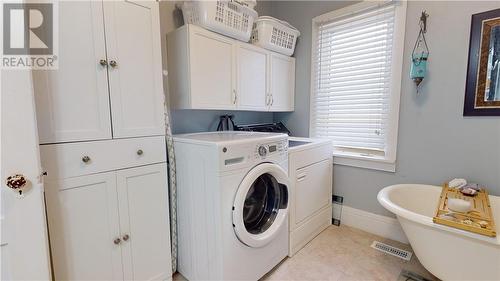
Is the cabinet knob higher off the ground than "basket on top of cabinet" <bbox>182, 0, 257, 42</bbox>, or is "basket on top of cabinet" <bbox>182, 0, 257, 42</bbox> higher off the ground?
A: "basket on top of cabinet" <bbox>182, 0, 257, 42</bbox>

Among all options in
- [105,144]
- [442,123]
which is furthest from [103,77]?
[442,123]

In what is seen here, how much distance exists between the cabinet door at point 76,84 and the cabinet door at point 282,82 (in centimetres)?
159

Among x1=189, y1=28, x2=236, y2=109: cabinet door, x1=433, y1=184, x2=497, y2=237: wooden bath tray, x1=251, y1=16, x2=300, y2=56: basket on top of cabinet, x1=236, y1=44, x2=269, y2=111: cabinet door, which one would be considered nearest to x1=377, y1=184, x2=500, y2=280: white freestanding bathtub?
x1=433, y1=184, x2=497, y2=237: wooden bath tray

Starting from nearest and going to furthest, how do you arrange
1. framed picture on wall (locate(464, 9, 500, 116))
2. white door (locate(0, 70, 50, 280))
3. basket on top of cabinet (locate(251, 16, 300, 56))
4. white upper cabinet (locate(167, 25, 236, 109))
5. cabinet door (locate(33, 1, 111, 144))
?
white door (locate(0, 70, 50, 280)), cabinet door (locate(33, 1, 111, 144)), framed picture on wall (locate(464, 9, 500, 116)), white upper cabinet (locate(167, 25, 236, 109)), basket on top of cabinet (locate(251, 16, 300, 56))

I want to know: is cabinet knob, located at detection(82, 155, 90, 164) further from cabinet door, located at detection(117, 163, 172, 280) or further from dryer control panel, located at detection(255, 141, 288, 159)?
dryer control panel, located at detection(255, 141, 288, 159)

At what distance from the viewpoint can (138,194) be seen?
1424 mm

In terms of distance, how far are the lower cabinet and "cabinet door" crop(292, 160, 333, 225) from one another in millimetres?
1067

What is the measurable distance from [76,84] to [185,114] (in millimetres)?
966

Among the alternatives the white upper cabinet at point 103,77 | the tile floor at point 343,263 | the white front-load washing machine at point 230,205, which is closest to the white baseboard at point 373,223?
the tile floor at point 343,263

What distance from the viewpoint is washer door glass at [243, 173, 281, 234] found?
5.48 ft

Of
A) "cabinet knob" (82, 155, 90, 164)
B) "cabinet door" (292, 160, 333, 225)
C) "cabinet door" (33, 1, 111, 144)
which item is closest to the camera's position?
"cabinet door" (33, 1, 111, 144)

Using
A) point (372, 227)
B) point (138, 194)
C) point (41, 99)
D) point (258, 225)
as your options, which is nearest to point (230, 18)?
point (41, 99)

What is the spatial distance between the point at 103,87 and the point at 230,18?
1.12m

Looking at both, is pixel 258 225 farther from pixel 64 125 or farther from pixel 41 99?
pixel 41 99
